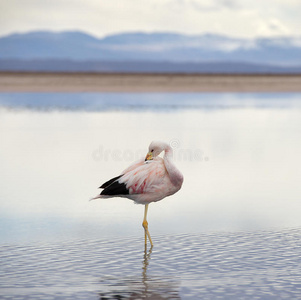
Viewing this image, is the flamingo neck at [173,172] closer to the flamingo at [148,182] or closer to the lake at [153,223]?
the flamingo at [148,182]

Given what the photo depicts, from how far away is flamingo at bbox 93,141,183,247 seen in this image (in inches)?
334

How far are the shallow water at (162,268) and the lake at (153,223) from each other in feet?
0.03

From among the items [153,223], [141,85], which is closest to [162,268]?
[153,223]

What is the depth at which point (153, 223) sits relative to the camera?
9.34 meters

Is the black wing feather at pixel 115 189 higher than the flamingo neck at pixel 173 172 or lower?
lower

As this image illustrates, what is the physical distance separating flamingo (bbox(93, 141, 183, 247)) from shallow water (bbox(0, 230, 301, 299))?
1.68 ft

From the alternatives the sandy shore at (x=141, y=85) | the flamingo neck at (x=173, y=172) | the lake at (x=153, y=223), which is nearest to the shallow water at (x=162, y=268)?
the lake at (x=153, y=223)

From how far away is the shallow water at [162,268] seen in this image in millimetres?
6531

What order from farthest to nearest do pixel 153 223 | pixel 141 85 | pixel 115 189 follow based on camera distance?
pixel 141 85 → pixel 153 223 → pixel 115 189

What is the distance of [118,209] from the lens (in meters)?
10.2

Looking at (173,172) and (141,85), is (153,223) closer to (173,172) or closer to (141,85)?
→ (173,172)

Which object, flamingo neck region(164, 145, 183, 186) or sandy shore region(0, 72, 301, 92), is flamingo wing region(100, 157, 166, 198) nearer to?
flamingo neck region(164, 145, 183, 186)

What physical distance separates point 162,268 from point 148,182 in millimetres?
1411

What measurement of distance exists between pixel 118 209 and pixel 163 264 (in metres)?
2.80
